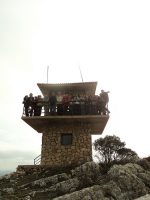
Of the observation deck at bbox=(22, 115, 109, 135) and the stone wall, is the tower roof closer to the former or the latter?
the observation deck at bbox=(22, 115, 109, 135)

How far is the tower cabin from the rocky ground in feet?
7.73

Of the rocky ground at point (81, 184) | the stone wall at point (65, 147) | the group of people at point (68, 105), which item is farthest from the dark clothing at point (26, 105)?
the rocky ground at point (81, 184)

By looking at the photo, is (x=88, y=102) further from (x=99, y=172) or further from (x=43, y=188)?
(x=43, y=188)

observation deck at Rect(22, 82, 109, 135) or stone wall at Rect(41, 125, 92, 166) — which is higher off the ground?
observation deck at Rect(22, 82, 109, 135)

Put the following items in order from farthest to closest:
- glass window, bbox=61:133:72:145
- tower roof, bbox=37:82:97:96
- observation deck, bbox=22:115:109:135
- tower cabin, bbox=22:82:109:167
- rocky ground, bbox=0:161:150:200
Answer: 1. tower roof, bbox=37:82:97:96
2. glass window, bbox=61:133:72:145
3. tower cabin, bbox=22:82:109:167
4. observation deck, bbox=22:115:109:135
5. rocky ground, bbox=0:161:150:200

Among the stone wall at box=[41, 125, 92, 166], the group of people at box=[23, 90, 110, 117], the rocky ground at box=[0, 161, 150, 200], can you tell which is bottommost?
the rocky ground at box=[0, 161, 150, 200]

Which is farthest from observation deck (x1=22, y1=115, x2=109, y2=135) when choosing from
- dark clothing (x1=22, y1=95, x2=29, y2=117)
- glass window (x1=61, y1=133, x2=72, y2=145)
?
glass window (x1=61, y1=133, x2=72, y2=145)

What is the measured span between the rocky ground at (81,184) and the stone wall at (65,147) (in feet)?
6.89

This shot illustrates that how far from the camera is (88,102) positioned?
20.7 meters

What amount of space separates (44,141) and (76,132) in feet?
8.24

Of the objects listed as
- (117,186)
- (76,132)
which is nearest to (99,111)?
(76,132)

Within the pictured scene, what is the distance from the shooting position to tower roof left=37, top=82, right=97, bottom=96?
75.3 feet

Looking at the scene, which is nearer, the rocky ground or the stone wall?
the rocky ground

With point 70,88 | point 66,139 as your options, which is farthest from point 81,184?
point 70,88
